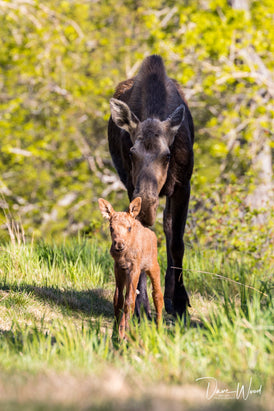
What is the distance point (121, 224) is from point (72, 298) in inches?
65.4

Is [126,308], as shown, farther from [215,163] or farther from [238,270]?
[215,163]

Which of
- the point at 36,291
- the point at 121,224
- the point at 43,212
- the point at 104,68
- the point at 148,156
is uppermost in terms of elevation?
the point at 104,68

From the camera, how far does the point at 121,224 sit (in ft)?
13.2

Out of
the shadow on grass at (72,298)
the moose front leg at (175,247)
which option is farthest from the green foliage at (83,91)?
the shadow on grass at (72,298)

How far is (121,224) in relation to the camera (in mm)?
4027

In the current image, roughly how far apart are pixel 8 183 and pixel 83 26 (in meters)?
4.95

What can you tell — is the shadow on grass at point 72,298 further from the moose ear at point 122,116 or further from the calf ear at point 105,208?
the moose ear at point 122,116

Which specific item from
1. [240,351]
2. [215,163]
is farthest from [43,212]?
[240,351]

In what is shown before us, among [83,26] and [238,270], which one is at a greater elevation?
[83,26]

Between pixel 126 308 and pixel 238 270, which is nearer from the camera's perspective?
pixel 126 308

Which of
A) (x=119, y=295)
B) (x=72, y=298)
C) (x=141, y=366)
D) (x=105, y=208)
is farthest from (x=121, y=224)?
(x=72, y=298)

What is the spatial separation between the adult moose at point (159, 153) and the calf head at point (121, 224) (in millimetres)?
358

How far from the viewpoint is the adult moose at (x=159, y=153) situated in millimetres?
4910

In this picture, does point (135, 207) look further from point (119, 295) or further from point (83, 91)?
point (83, 91)
